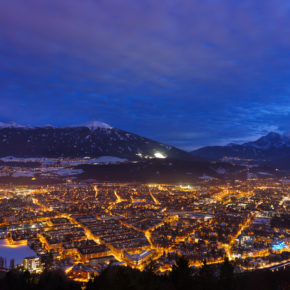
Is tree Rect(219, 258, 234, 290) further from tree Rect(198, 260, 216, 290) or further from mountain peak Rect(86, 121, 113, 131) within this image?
mountain peak Rect(86, 121, 113, 131)

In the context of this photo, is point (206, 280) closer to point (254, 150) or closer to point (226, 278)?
point (226, 278)

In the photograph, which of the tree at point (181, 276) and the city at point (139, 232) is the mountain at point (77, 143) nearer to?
the city at point (139, 232)

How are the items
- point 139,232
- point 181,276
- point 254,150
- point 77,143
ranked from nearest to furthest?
point 181,276
point 139,232
point 77,143
point 254,150

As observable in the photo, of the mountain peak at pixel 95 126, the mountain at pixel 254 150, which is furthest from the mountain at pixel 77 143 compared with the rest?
the mountain at pixel 254 150

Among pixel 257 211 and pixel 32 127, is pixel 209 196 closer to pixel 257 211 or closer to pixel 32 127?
pixel 257 211

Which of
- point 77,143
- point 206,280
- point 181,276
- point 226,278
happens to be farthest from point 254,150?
point 181,276

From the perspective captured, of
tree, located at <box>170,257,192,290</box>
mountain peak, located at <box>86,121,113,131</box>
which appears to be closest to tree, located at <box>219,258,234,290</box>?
tree, located at <box>170,257,192,290</box>

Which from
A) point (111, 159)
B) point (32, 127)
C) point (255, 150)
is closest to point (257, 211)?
point (111, 159)
